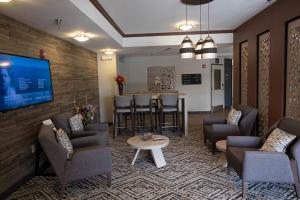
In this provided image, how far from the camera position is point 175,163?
151 inches

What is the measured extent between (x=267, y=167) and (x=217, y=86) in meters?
7.18

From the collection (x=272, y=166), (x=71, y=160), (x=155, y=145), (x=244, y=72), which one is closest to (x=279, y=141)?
(x=272, y=166)

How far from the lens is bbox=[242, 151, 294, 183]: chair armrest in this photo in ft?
8.38

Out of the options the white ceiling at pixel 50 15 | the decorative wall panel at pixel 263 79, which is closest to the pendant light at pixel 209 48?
the decorative wall panel at pixel 263 79

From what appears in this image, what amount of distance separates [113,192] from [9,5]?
2.50 metres

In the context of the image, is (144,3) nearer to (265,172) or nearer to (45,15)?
(45,15)

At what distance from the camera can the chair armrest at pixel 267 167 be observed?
2555 millimetres

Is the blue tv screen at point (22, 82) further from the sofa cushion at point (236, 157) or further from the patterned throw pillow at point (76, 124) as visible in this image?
the sofa cushion at point (236, 157)

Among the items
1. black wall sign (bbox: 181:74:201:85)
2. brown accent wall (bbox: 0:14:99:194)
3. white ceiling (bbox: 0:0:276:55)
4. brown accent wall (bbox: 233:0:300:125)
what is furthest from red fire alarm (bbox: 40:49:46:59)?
black wall sign (bbox: 181:74:201:85)

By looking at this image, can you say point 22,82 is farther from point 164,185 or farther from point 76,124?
point 164,185

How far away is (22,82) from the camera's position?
9.90ft

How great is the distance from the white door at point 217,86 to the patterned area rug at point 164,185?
5.65m

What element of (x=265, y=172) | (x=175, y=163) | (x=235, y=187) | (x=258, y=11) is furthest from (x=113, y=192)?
(x=258, y=11)

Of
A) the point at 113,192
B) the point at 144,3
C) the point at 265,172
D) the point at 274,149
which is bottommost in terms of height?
the point at 113,192
